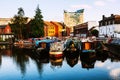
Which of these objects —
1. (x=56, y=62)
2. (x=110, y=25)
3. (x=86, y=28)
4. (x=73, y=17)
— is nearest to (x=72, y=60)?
(x=56, y=62)

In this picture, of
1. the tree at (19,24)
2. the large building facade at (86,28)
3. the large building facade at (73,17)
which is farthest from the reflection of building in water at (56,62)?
the large building facade at (86,28)

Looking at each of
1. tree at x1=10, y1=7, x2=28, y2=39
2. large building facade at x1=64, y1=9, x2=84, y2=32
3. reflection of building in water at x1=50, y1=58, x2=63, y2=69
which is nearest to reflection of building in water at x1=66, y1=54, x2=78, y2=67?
reflection of building in water at x1=50, y1=58, x2=63, y2=69

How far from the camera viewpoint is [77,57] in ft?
175

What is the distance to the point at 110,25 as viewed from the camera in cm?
10481

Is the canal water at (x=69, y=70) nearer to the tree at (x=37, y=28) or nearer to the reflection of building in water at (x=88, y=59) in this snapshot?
the reflection of building in water at (x=88, y=59)

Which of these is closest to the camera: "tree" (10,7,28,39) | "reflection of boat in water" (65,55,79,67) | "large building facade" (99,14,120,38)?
"reflection of boat in water" (65,55,79,67)

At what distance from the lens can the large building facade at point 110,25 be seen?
99.6 metres

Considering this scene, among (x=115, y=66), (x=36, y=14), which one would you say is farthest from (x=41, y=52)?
(x=36, y=14)

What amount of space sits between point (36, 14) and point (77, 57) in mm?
59923

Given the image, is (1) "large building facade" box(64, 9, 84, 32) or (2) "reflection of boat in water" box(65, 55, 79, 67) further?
(1) "large building facade" box(64, 9, 84, 32)

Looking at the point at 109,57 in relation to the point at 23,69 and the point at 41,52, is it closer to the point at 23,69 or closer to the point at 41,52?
the point at 41,52

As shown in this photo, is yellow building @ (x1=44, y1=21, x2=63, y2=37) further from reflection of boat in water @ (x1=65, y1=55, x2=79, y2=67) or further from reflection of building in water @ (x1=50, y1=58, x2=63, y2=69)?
reflection of building in water @ (x1=50, y1=58, x2=63, y2=69)

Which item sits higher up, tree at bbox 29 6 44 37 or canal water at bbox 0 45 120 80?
tree at bbox 29 6 44 37

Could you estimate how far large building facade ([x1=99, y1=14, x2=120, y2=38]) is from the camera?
99562mm
